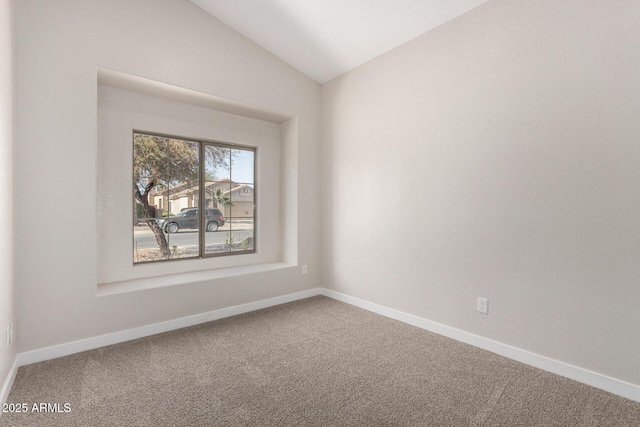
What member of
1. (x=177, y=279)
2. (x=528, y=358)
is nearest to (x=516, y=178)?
(x=528, y=358)

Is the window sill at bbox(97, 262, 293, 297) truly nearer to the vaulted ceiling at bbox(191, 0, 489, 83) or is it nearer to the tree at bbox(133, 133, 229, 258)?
the tree at bbox(133, 133, 229, 258)

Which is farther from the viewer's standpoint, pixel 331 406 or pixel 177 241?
pixel 177 241

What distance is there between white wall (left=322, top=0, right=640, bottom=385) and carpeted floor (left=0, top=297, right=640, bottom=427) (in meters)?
0.38

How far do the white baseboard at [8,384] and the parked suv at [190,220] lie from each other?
5.28 feet

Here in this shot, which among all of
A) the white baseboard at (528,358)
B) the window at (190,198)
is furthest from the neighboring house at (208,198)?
the white baseboard at (528,358)

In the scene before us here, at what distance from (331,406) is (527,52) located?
2.81 m

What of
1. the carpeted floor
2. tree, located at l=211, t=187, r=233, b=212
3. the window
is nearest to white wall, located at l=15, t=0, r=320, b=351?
the carpeted floor

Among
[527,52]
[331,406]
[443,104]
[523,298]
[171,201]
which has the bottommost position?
[331,406]

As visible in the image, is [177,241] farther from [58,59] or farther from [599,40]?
[599,40]

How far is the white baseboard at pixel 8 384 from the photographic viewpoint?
5.92 ft

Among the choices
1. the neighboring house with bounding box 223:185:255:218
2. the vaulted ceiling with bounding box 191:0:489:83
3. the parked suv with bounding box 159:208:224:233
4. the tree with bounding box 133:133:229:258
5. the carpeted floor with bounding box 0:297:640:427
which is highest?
the vaulted ceiling with bounding box 191:0:489:83

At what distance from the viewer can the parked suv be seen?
3456 mm

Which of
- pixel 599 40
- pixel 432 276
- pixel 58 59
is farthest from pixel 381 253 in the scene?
pixel 58 59

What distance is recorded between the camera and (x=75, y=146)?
243 centimetres
